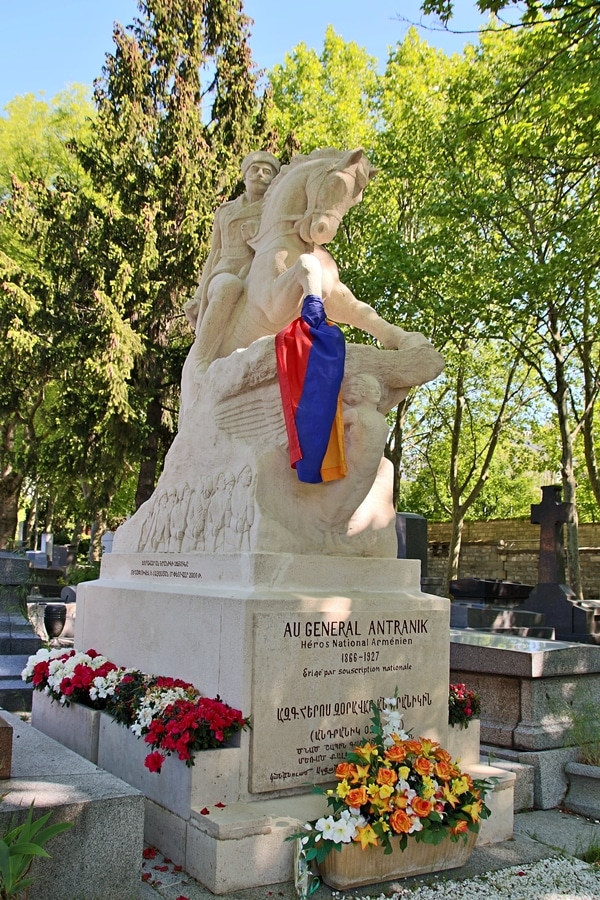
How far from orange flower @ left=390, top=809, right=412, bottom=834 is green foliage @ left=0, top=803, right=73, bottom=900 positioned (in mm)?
1557

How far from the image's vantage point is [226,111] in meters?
21.0

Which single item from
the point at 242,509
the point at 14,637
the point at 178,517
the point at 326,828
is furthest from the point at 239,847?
the point at 14,637

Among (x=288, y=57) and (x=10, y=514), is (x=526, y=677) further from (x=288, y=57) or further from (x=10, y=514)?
(x=288, y=57)

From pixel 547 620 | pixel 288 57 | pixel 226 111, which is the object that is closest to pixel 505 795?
pixel 547 620

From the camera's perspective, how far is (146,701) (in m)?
4.48

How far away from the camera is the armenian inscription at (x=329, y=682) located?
13.8 ft

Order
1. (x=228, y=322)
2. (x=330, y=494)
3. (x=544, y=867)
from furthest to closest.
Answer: (x=228, y=322)
(x=330, y=494)
(x=544, y=867)

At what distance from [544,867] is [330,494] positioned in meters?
2.40

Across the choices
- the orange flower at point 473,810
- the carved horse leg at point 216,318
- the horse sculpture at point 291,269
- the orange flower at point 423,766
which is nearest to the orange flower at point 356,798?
the orange flower at point 423,766

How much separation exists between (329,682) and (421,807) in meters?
0.86

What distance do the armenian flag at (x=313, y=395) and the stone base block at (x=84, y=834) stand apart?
2053mm

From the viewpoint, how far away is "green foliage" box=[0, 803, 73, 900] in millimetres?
2814

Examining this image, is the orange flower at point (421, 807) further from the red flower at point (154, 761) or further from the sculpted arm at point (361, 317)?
the sculpted arm at point (361, 317)

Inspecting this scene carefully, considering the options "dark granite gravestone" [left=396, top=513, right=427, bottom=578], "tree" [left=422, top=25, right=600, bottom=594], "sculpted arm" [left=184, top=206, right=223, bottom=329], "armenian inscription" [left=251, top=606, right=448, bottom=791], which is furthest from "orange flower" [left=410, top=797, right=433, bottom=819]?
"tree" [left=422, top=25, right=600, bottom=594]
